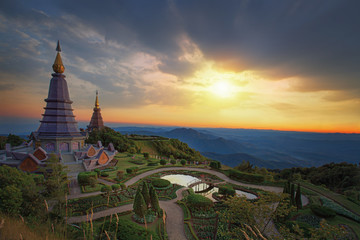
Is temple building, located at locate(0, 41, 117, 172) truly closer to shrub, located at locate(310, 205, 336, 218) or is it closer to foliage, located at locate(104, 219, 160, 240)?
foliage, located at locate(104, 219, 160, 240)

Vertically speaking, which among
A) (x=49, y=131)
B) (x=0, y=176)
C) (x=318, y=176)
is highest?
(x=49, y=131)

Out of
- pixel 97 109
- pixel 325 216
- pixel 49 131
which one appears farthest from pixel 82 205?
pixel 97 109

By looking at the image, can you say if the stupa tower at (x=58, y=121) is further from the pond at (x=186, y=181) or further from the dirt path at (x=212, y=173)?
the pond at (x=186, y=181)

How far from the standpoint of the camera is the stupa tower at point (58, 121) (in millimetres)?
29984

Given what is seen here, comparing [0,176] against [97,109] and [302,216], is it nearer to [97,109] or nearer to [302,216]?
[302,216]

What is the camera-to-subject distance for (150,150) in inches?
2482

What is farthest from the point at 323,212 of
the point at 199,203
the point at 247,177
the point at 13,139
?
the point at 13,139

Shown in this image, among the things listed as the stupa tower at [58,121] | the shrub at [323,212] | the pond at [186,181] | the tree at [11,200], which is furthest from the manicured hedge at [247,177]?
the stupa tower at [58,121]

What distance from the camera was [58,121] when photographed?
1233 inches

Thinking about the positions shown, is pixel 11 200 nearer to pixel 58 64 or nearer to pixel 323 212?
pixel 323 212

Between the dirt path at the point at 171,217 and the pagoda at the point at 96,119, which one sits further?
the pagoda at the point at 96,119

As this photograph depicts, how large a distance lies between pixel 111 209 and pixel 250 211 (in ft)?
48.4

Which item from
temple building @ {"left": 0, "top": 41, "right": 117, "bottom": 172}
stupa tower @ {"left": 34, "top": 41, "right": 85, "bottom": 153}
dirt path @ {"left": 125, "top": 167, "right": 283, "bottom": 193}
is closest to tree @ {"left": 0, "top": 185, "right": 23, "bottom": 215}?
dirt path @ {"left": 125, "top": 167, "right": 283, "bottom": 193}

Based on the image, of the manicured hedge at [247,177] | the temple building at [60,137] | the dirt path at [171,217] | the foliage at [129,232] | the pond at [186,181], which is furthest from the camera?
the temple building at [60,137]
